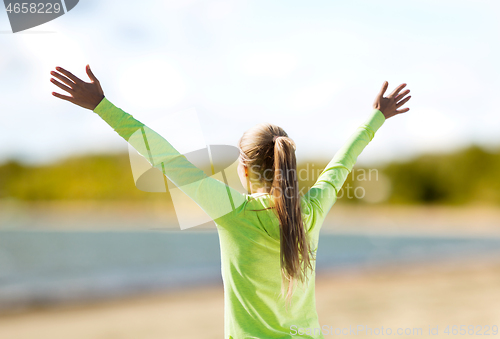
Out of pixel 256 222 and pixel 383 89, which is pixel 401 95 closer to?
pixel 383 89

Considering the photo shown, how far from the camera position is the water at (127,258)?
7250mm

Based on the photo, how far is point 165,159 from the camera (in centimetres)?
127

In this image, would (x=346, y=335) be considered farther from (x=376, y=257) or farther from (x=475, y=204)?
(x=475, y=204)

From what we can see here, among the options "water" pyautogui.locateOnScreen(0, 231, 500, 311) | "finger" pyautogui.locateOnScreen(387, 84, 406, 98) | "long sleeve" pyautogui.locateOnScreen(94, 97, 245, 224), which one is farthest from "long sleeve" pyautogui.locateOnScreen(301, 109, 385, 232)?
"water" pyautogui.locateOnScreen(0, 231, 500, 311)

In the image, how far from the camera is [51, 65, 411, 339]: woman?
4.14 ft

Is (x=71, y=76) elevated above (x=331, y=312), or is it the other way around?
(x=71, y=76)

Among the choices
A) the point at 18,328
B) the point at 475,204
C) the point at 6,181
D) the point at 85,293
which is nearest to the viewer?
the point at 18,328

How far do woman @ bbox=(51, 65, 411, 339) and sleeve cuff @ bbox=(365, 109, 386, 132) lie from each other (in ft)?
1.83

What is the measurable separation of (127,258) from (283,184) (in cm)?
1489

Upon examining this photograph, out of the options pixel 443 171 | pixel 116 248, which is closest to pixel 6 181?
pixel 116 248

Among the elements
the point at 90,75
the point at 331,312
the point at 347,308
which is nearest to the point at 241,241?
the point at 90,75

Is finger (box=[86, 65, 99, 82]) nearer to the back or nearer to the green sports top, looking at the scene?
the green sports top

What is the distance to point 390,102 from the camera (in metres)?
1.84

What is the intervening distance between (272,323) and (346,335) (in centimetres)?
393
